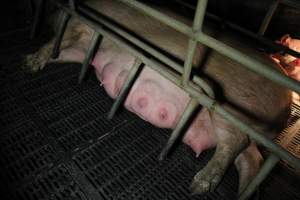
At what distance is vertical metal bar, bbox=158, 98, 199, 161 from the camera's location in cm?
206

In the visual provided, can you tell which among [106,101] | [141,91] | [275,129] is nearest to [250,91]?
[275,129]

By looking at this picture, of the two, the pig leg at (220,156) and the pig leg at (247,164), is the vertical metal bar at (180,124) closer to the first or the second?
the pig leg at (220,156)

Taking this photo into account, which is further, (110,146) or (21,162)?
(110,146)

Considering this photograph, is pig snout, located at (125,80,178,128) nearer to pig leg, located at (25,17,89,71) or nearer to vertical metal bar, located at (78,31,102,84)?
vertical metal bar, located at (78,31,102,84)

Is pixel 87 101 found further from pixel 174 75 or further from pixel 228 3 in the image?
pixel 228 3

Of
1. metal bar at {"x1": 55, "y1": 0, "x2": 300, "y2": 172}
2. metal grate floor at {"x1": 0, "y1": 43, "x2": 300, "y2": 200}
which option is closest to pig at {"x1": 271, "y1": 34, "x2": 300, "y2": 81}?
metal grate floor at {"x1": 0, "y1": 43, "x2": 300, "y2": 200}

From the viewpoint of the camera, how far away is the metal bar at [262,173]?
1.68 metres

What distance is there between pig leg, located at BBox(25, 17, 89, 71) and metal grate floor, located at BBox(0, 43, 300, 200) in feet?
0.50

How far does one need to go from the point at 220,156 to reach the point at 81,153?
1.07 meters

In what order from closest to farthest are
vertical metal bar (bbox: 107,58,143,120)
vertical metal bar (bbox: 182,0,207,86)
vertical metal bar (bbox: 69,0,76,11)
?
vertical metal bar (bbox: 182,0,207,86)
vertical metal bar (bbox: 107,58,143,120)
vertical metal bar (bbox: 69,0,76,11)

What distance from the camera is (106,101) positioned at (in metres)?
2.72

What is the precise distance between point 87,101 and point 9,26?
1.44m

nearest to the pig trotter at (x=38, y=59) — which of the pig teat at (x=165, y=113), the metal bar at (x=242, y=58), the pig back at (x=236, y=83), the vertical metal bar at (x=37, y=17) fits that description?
the vertical metal bar at (x=37, y=17)

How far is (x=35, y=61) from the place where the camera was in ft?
9.39
